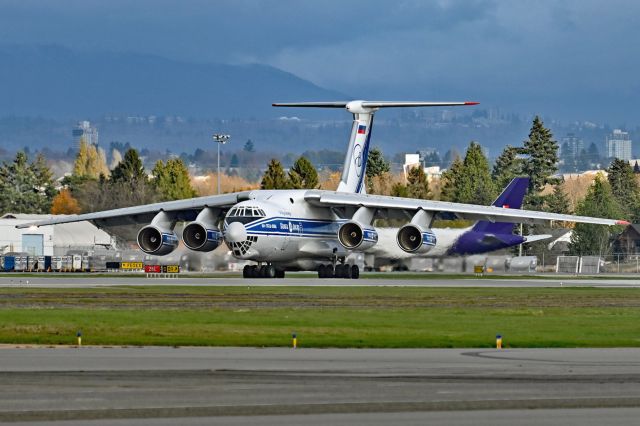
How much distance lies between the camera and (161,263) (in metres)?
63.5

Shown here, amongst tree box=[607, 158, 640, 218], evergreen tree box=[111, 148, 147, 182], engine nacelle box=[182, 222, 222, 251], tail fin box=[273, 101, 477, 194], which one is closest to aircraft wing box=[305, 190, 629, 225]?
tail fin box=[273, 101, 477, 194]

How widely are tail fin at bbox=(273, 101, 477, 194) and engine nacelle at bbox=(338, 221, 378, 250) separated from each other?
244 inches

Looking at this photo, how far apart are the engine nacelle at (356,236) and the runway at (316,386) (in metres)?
32.4

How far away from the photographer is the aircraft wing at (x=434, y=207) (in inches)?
2191

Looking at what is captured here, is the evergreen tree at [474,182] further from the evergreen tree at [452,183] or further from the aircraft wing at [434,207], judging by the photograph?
the aircraft wing at [434,207]

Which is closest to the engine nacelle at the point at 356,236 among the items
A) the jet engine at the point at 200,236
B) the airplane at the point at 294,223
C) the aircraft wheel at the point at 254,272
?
the airplane at the point at 294,223

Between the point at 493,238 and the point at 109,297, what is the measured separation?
101 ft

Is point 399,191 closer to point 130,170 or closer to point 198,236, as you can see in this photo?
point 130,170

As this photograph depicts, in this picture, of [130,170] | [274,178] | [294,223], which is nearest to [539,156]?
[274,178]

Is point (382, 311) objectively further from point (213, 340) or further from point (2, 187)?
point (2, 187)

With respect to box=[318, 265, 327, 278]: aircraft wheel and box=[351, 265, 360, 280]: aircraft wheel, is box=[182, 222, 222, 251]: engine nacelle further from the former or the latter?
box=[351, 265, 360, 280]: aircraft wheel

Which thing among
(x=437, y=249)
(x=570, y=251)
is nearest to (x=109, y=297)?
(x=437, y=249)

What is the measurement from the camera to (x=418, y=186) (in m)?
122

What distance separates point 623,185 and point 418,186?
3097cm
